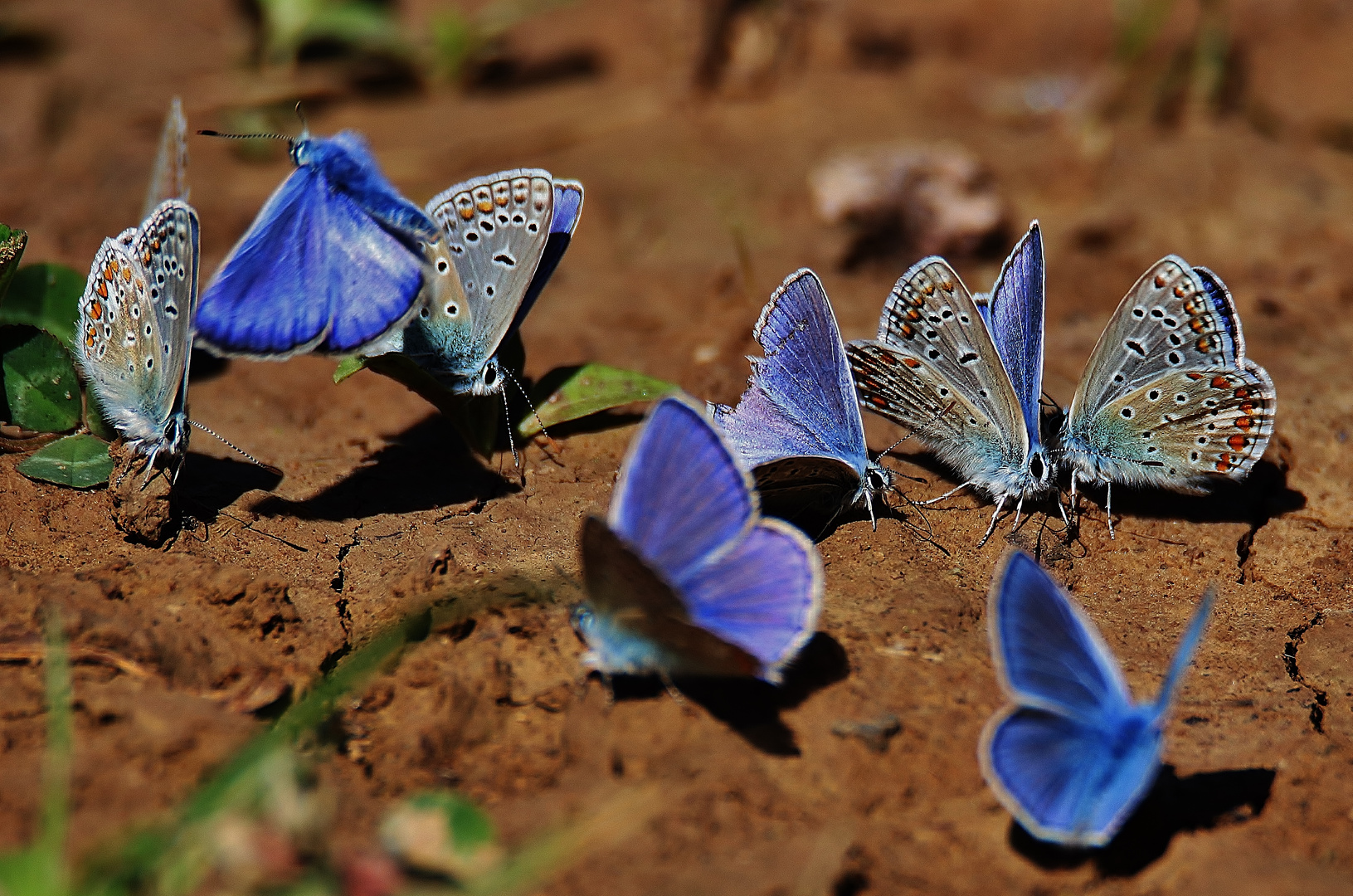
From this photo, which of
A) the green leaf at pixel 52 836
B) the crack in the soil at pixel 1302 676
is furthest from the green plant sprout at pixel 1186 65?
the green leaf at pixel 52 836

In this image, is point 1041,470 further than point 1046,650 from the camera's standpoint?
Yes

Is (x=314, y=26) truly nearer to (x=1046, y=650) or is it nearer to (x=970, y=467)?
(x=970, y=467)

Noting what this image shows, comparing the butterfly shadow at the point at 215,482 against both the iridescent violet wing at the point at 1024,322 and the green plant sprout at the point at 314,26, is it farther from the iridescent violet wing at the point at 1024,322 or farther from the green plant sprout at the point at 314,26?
the green plant sprout at the point at 314,26

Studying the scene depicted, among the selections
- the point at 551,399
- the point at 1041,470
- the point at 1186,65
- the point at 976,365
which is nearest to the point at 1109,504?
the point at 1041,470

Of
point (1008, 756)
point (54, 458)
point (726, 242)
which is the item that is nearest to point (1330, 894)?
point (1008, 756)

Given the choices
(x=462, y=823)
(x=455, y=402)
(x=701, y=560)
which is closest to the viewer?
(x=462, y=823)

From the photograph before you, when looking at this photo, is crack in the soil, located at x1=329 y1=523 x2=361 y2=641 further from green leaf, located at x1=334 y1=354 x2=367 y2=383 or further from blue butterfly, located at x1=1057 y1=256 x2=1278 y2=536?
blue butterfly, located at x1=1057 y1=256 x2=1278 y2=536
